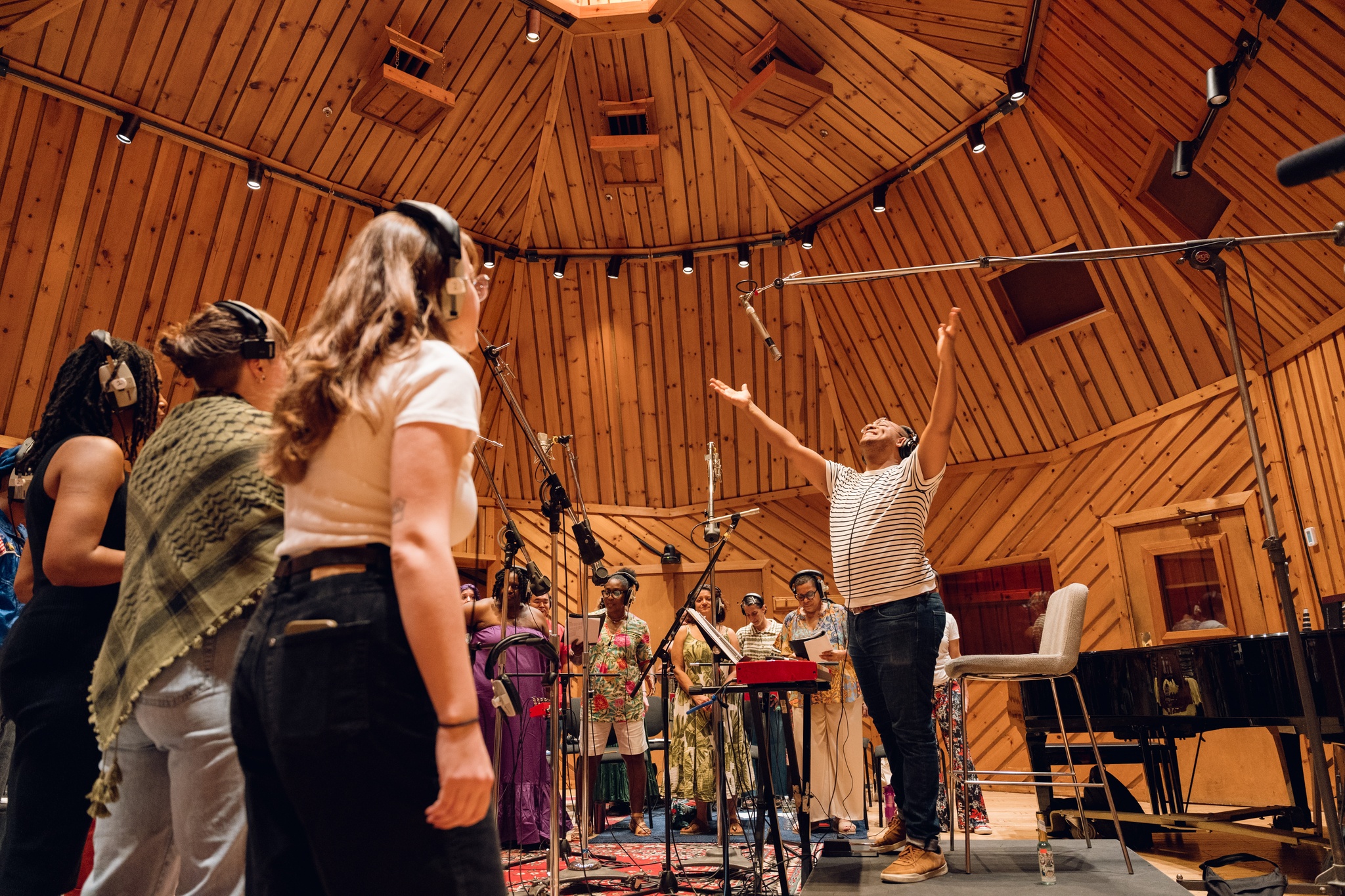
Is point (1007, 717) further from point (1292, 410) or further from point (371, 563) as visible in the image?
point (371, 563)

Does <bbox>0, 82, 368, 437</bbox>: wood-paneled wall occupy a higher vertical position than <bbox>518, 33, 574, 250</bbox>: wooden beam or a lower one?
lower

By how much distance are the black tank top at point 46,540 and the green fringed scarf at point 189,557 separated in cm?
28

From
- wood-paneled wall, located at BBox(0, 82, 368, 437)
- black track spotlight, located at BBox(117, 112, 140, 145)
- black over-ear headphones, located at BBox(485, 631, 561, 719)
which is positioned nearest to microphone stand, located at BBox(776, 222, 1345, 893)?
black over-ear headphones, located at BBox(485, 631, 561, 719)

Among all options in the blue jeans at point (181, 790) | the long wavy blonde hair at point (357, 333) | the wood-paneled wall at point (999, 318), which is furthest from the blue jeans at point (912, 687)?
the wood-paneled wall at point (999, 318)

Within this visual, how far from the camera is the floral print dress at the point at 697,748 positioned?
6.72 m

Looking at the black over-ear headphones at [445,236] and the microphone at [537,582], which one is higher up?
the black over-ear headphones at [445,236]

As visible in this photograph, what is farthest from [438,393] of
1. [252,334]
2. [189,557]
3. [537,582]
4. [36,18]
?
[36,18]

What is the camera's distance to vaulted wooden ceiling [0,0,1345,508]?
5934mm

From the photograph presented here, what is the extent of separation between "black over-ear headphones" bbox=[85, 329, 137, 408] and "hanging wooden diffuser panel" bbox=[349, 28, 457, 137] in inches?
205

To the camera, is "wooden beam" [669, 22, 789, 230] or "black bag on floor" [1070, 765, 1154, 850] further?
"wooden beam" [669, 22, 789, 230]

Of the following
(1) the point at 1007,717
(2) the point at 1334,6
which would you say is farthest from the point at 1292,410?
(1) the point at 1007,717

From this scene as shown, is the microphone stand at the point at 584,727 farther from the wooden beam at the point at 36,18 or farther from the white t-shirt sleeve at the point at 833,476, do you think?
the wooden beam at the point at 36,18

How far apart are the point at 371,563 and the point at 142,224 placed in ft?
23.2

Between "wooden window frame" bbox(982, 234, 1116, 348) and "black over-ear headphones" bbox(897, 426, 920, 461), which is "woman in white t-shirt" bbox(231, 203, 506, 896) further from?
"wooden window frame" bbox(982, 234, 1116, 348)
